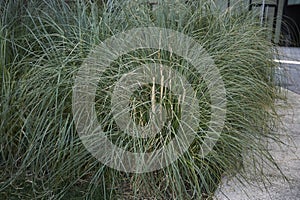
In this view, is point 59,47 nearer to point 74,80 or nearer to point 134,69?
point 74,80

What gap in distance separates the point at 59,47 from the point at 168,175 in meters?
0.88

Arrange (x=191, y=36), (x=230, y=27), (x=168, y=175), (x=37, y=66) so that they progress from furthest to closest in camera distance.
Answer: (x=230, y=27), (x=191, y=36), (x=37, y=66), (x=168, y=175)

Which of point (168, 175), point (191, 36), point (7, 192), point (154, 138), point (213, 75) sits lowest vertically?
point (7, 192)

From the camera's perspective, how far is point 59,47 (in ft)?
5.49

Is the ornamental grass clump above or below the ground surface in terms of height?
above

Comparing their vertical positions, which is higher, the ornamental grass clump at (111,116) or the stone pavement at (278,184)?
the ornamental grass clump at (111,116)

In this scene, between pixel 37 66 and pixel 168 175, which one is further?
pixel 37 66

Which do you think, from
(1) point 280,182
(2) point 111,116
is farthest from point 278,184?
(2) point 111,116

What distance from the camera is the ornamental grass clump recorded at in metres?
1.29

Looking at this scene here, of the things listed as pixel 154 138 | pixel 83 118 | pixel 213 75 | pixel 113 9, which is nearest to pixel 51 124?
pixel 83 118

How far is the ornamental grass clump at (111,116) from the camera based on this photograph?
4.23ft

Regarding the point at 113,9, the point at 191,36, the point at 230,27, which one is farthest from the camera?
the point at 230,27

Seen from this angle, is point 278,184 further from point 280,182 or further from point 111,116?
point 111,116

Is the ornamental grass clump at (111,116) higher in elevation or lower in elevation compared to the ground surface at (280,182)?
higher
